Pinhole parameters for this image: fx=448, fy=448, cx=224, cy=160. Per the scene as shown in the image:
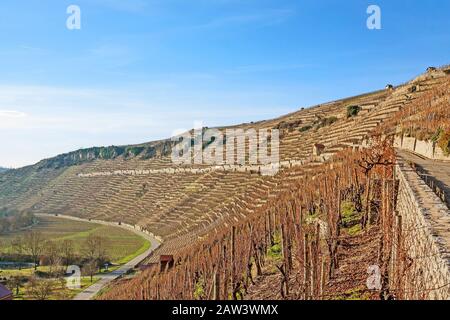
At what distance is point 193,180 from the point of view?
80.4 m

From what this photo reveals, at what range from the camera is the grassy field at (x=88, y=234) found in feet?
185

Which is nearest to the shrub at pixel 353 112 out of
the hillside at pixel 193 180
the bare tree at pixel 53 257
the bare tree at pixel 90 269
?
the hillside at pixel 193 180

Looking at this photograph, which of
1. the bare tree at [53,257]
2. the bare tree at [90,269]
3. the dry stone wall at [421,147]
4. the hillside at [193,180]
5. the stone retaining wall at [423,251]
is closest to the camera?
the stone retaining wall at [423,251]

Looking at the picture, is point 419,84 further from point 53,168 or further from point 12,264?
point 53,168

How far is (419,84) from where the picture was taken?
5725 cm

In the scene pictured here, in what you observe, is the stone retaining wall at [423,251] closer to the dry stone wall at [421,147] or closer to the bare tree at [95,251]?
the dry stone wall at [421,147]

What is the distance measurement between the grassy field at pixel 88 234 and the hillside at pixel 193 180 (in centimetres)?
373

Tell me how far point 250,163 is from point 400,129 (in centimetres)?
3481

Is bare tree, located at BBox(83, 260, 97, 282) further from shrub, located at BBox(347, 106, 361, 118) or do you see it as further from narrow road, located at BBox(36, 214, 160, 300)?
shrub, located at BBox(347, 106, 361, 118)

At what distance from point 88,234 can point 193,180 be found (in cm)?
2034

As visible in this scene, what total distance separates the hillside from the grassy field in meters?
3.73
